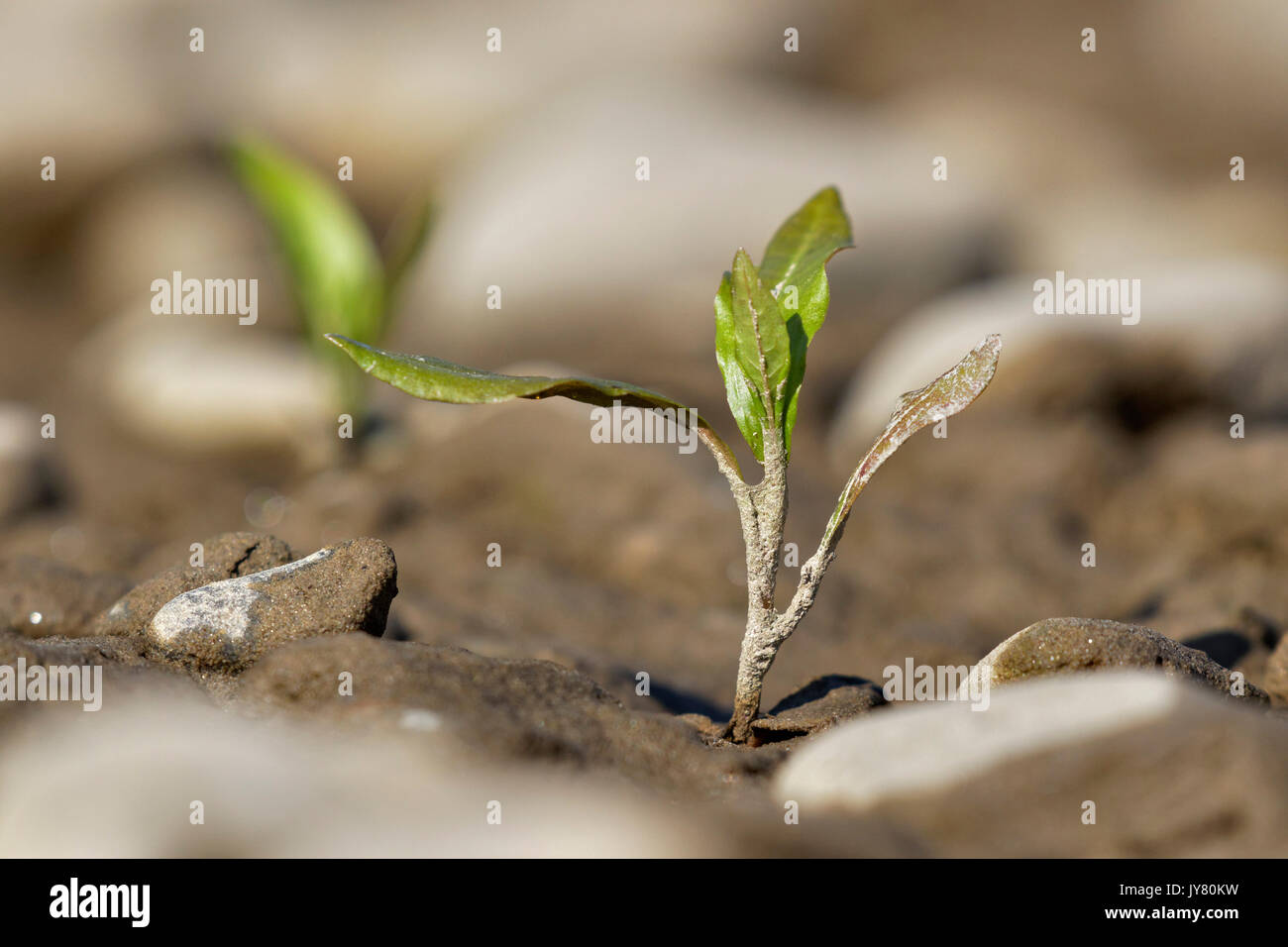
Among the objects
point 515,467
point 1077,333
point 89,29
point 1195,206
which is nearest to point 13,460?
point 515,467
